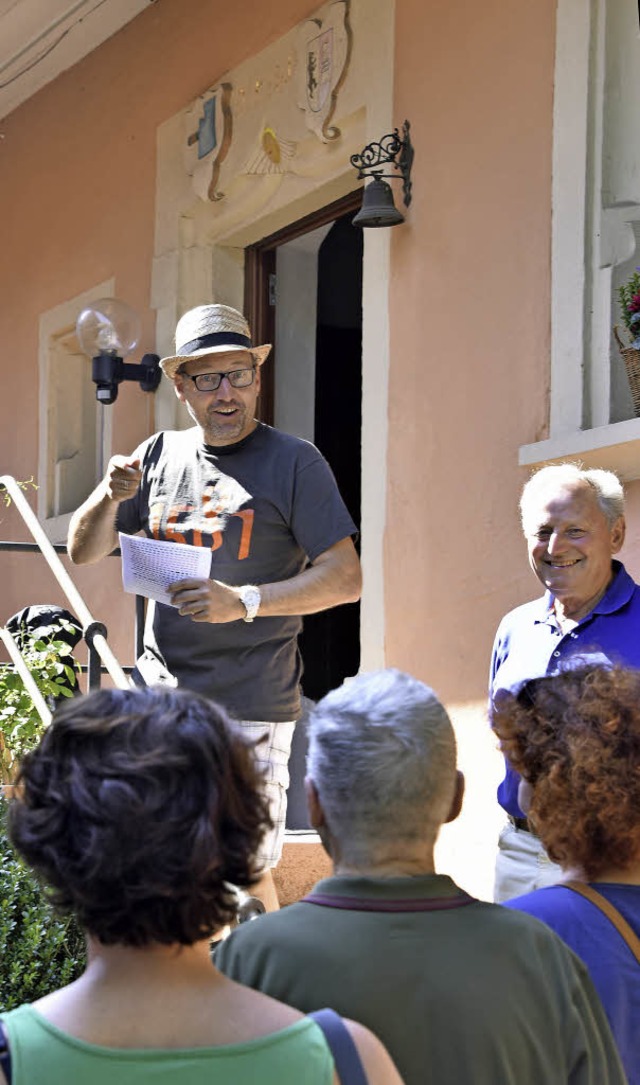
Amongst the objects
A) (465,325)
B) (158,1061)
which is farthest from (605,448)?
(158,1061)

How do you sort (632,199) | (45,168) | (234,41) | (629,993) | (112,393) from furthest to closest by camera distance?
(45,168)
(112,393)
(234,41)
(632,199)
(629,993)

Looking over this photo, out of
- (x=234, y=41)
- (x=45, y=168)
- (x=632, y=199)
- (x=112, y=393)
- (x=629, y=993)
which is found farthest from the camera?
(x=45, y=168)

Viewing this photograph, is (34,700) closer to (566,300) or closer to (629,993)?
(566,300)

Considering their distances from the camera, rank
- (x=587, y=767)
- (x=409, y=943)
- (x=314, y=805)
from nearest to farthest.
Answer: (x=409, y=943)
(x=314, y=805)
(x=587, y=767)

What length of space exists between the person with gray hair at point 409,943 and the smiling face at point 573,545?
58.6 inches

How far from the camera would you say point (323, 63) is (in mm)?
6680

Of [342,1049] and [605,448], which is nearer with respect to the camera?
[342,1049]

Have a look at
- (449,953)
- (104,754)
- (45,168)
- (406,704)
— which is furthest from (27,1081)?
(45,168)

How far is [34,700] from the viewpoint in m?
5.46

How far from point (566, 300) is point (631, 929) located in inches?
124

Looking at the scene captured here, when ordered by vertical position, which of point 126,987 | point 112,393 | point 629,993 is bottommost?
point 629,993

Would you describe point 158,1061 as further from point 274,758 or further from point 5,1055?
point 274,758

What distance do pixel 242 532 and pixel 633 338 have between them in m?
1.42

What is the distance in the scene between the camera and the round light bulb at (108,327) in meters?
7.83
